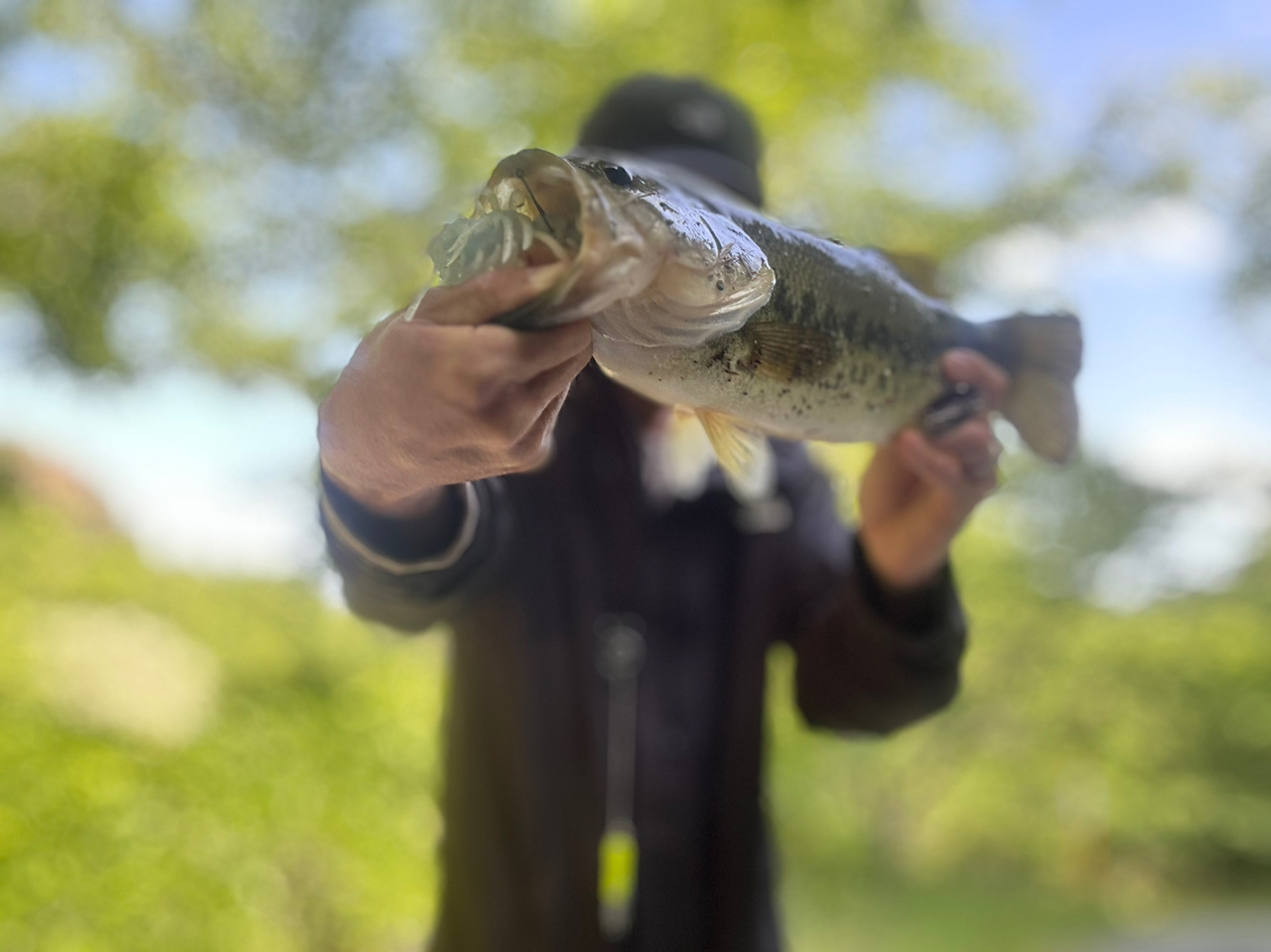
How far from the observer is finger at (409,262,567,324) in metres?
0.75

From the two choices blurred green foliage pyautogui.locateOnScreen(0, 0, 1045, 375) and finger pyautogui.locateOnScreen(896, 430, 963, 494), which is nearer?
finger pyautogui.locateOnScreen(896, 430, 963, 494)

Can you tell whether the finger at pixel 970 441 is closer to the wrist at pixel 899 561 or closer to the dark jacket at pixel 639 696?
the wrist at pixel 899 561

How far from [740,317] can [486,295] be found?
29 cm

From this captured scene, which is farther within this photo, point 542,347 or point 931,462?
point 931,462

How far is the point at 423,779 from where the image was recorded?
5.58 metres

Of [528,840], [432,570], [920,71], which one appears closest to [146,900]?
[528,840]

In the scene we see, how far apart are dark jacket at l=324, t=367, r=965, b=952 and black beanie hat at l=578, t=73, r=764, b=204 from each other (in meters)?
0.53

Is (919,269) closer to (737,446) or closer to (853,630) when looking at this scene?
(737,446)

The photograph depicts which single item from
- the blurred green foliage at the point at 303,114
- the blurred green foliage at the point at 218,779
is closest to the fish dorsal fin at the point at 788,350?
the blurred green foliage at the point at 218,779

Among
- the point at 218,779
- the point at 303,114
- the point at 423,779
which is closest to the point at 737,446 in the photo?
the point at 218,779

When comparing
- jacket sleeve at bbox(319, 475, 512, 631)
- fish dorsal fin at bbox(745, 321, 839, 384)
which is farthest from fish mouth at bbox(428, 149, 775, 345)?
jacket sleeve at bbox(319, 475, 512, 631)

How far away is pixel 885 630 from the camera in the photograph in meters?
1.72

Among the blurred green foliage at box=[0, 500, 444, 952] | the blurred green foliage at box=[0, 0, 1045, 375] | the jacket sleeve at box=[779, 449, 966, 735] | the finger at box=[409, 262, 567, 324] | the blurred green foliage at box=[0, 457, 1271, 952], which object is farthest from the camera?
the blurred green foliage at box=[0, 0, 1045, 375]

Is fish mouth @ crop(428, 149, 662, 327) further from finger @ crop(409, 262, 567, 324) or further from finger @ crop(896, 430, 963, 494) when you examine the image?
finger @ crop(896, 430, 963, 494)
